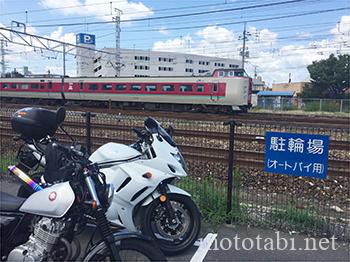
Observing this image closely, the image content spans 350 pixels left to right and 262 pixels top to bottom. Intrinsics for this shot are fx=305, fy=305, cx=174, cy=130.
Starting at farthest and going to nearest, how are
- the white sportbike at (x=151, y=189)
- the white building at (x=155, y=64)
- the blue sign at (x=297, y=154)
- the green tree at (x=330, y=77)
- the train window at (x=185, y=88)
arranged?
1. the white building at (x=155, y=64)
2. the green tree at (x=330, y=77)
3. the train window at (x=185, y=88)
4. the blue sign at (x=297, y=154)
5. the white sportbike at (x=151, y=189)

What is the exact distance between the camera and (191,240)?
3449 millimetres

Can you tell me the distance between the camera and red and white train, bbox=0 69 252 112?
21891 mm

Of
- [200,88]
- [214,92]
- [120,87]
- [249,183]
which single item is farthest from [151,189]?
[120,87]

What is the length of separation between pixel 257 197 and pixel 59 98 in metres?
27.1

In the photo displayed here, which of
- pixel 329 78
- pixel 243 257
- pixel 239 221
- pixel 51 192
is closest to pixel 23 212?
pixel 51 192

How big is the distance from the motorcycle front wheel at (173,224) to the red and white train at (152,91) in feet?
61.8

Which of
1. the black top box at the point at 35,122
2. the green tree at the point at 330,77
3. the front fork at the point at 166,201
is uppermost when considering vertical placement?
the green tree at the point at 330,77

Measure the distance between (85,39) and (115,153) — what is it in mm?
Answer: 61651

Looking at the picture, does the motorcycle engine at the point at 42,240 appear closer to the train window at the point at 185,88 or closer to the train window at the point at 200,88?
the train window at the point at 200,88

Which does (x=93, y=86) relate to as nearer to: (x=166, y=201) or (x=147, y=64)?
(x=166, y=201)

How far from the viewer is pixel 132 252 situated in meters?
2.18

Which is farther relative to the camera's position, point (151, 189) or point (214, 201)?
point (214, 201)

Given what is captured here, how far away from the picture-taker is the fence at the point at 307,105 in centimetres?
3023

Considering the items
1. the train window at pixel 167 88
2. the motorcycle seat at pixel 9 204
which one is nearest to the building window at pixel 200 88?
the train window at pixel 167 88
